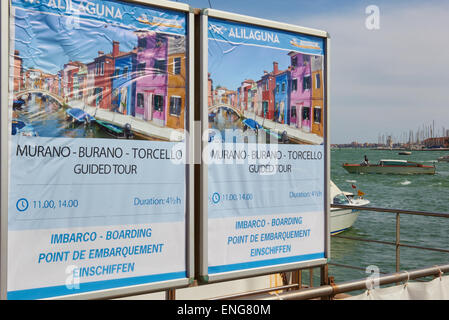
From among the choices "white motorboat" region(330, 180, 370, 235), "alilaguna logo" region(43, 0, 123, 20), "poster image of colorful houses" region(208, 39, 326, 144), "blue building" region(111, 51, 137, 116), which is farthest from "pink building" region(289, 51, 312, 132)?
"white motorboat" region(330, 180, 370, 235)

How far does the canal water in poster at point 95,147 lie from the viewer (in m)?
2.69

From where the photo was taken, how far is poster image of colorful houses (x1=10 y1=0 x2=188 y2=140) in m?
2.70

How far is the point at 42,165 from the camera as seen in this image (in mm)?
2717

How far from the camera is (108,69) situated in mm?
2971

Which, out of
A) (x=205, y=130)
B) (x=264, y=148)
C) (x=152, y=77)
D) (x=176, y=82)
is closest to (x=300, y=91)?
(x=264, y=148)

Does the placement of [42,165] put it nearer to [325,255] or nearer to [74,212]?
[74,212]

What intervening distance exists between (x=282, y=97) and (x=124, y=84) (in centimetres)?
121

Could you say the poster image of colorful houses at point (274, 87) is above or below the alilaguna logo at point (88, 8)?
below

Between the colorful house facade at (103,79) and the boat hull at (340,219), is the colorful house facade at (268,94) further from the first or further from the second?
the boat hull at (340,219)

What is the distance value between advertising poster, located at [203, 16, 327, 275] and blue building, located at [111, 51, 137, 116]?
52 centimetres

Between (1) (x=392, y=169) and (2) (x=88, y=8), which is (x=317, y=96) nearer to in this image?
(2) (x=88, y=8)

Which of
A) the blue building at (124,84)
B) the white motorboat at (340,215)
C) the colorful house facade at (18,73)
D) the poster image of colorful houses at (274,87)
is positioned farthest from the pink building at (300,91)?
the white motorboat at (340,215)

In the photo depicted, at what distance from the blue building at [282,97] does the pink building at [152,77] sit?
0.88 meters
